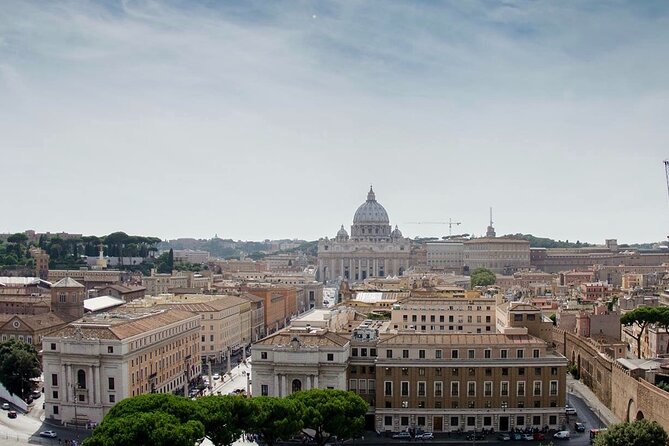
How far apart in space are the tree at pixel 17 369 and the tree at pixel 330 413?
2242 centimetres

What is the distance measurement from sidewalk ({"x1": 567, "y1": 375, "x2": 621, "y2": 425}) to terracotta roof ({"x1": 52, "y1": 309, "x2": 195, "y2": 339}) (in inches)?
1115

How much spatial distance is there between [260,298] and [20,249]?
63.2m

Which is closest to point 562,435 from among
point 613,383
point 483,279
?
point 613,383

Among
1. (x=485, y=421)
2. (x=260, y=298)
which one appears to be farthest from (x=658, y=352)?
(x=260, y=298)

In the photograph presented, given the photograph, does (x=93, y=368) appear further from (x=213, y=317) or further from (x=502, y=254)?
(x=502, y=254)

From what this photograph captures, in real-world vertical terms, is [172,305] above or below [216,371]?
above

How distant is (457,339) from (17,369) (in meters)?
28.8

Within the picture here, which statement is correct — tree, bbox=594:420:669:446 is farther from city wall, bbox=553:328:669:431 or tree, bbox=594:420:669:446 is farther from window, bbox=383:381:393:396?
window, bbox=383:381:393:396

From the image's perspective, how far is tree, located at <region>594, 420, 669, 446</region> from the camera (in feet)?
128

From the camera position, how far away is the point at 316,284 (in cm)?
13275

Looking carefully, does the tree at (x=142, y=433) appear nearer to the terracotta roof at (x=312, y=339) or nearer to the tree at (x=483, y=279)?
the terracotta roof at (x=312, y=339)

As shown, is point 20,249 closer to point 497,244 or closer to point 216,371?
point 216,371

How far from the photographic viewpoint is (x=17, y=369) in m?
56.9

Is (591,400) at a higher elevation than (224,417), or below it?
below
